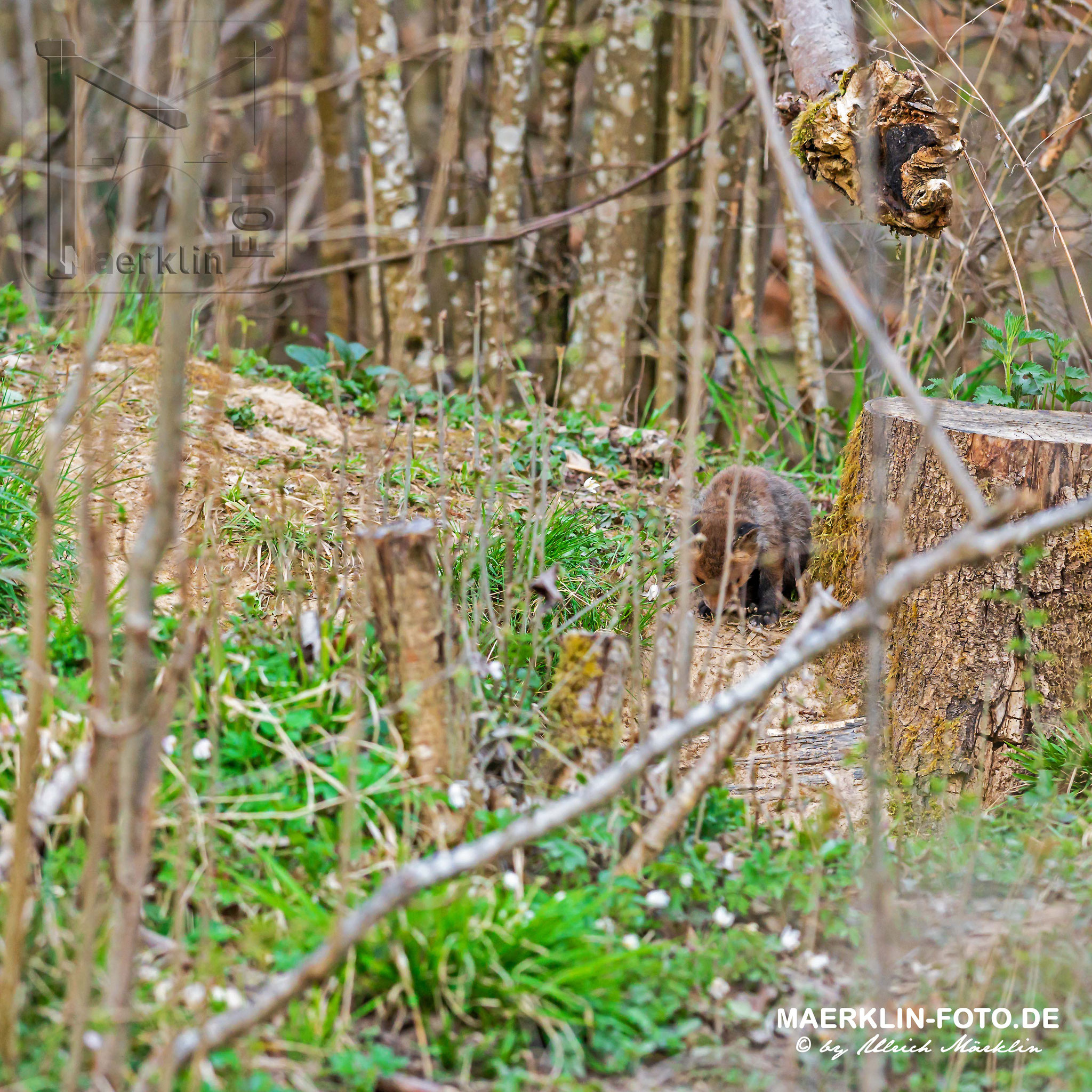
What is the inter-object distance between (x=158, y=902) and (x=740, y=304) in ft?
19.0

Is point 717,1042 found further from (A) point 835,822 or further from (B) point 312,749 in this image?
(B) point 312,749

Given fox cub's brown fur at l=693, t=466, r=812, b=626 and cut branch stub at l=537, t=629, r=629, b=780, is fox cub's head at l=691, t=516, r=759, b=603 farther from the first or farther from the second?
cut branch stub at l=537, t=629, r=629, b=780

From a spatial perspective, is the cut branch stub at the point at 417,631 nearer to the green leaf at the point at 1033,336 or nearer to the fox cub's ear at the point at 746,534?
the fox cub's ear at the point at 746,534

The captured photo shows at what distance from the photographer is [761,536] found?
462cm

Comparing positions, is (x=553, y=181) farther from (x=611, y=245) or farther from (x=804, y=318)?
(x=804, y=318)

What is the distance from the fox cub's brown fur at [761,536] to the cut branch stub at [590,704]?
1821 mm

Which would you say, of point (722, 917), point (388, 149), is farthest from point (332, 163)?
point (722, 917)

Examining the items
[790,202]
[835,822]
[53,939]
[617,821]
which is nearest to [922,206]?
[835,822]

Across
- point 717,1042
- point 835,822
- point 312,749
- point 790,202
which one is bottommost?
point 717,1042

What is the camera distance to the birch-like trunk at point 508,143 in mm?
6945

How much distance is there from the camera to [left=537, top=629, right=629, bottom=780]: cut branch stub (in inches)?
110

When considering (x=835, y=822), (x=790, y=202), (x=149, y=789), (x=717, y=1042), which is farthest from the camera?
(x=790, y=202)

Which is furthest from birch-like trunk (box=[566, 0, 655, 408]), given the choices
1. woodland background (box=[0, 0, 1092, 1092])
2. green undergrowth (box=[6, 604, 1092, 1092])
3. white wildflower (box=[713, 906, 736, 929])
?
white wildflower (box=[713, 906, 736, 929])

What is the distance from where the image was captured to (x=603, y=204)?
7.35m
